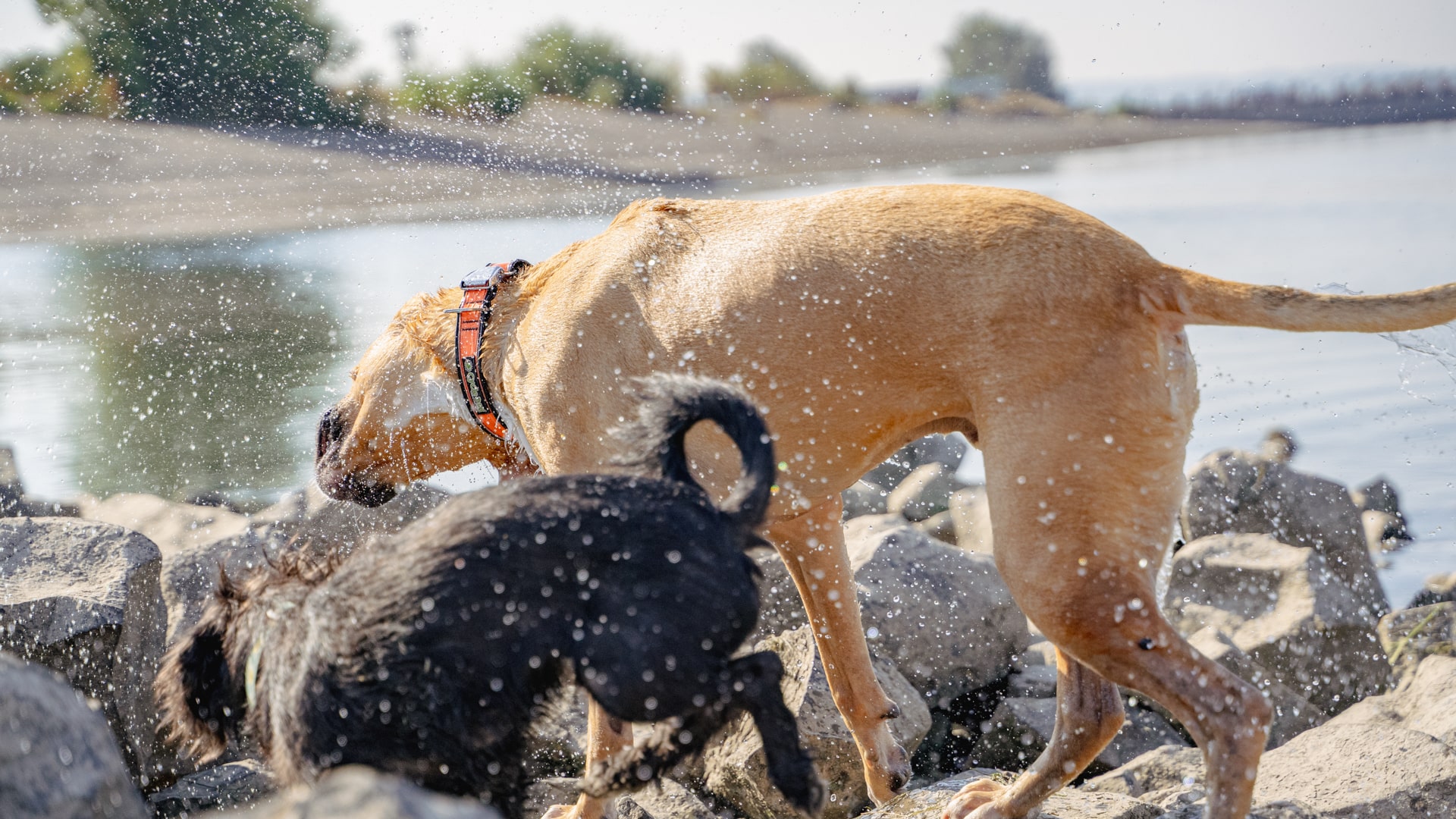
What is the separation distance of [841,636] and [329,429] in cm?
207

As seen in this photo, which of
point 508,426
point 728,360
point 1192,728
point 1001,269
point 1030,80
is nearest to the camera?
point 1192,728

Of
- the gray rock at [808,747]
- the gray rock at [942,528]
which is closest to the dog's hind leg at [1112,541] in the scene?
the gray rock at [808,747]

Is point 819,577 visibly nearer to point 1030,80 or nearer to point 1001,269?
point 1001,269

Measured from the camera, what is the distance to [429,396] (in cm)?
438

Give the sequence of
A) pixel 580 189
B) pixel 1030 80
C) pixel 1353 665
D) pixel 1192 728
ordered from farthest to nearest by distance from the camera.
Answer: pixel 1030 80, pixel 580 189, pixel 1353 665, pixel 1192 728

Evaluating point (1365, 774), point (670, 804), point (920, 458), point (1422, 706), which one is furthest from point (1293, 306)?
point (920, 458)

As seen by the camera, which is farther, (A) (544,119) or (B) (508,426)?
(A) (544,119)

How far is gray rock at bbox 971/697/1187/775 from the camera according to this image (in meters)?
4.84

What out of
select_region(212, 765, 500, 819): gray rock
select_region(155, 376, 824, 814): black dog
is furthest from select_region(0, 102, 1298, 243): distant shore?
select_region(212, 765, 500, 819): gray rock

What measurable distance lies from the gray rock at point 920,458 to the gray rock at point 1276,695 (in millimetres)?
3438

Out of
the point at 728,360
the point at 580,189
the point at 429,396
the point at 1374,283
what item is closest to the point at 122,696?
the point at 429,396

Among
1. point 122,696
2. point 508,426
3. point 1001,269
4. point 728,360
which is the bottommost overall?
point 122,696

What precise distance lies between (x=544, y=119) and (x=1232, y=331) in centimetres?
752

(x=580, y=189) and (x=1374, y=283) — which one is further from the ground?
(x=580, y=189)
